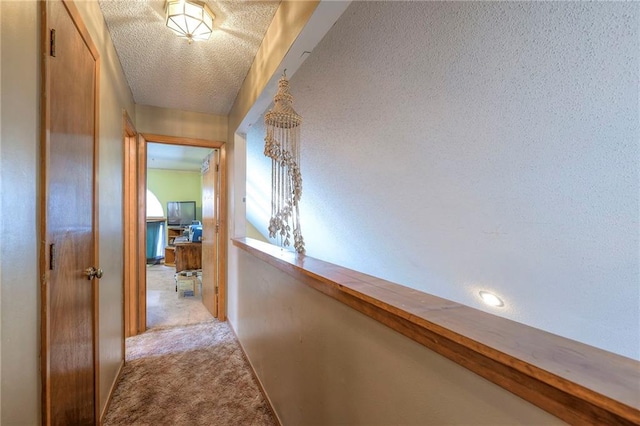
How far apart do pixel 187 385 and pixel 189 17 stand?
2.31m

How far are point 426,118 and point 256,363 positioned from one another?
1.97 metres

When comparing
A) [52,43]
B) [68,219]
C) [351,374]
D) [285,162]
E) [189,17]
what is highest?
[189,17]

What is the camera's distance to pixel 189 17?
1.48 meters

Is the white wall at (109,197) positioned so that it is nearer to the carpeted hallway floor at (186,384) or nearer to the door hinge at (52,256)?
the carpeted hallway floor at (186,384)

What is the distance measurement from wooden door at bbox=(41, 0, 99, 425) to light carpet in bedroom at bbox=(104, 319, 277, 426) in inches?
14.6

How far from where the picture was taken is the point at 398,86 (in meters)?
1.57

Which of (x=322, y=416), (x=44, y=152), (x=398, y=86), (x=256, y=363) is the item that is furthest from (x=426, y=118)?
(x=256, y=363)

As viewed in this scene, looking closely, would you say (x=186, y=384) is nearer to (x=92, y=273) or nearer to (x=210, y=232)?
(x=92, y=273)

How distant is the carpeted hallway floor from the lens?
169 centimetres

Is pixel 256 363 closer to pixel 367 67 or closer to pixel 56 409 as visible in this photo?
pixel 56 409

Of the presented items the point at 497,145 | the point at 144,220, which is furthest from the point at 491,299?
the point at 144,220

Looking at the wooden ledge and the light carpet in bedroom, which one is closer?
the wooden ledge

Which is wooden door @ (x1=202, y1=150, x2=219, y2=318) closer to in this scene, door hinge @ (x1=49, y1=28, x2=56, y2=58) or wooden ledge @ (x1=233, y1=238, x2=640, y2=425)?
door hinge @ (x1=49, y1=28, x2=56, y2=58)

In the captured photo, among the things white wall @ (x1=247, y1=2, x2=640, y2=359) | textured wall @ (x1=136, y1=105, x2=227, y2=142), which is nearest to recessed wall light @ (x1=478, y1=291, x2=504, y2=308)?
white wall @ (x1=247, y1=2, x2=640, y2=359)
